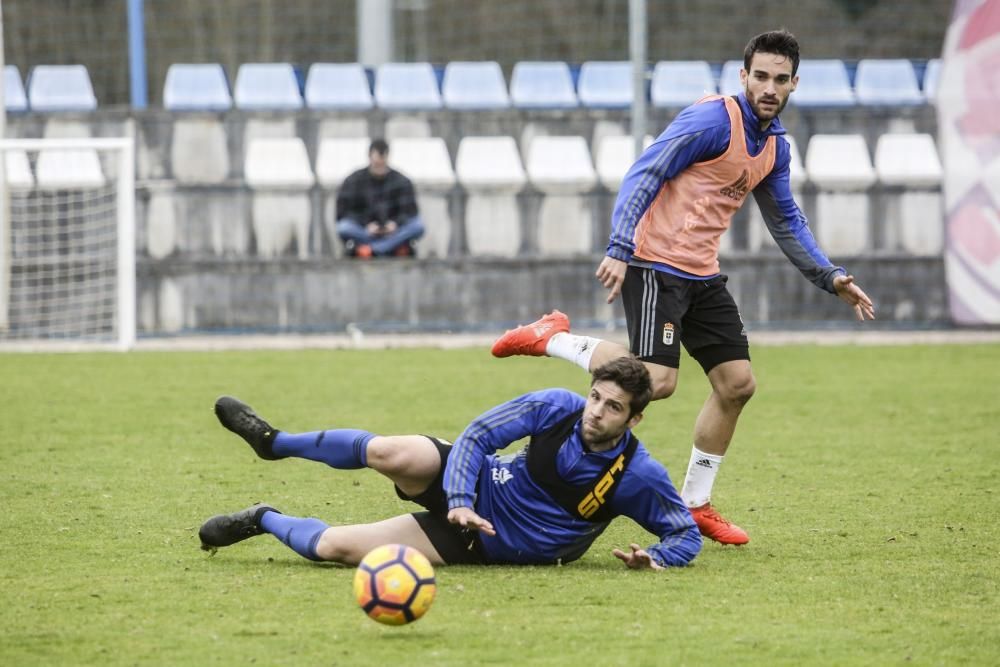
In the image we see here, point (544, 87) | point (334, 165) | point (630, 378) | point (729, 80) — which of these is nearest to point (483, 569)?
point (630, 378)

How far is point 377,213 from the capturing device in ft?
49.1

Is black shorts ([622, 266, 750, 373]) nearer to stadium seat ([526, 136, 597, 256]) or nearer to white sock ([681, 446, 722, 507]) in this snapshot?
white sock ([681, 446, 722, 507])

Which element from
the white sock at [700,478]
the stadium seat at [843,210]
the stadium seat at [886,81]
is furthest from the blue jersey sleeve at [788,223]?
the stadium seat at [886,81]

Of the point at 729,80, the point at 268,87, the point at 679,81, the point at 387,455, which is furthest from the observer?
the point at 679,81

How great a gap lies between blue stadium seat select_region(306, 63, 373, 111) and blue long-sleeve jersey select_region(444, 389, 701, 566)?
11.7 meters

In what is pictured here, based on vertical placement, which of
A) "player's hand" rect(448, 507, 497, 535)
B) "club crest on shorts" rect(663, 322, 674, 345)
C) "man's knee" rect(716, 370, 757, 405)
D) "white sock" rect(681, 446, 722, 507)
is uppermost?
"club crest on shorts" rect(663, 322, 674, 345)

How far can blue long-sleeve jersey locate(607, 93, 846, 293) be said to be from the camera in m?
5.88

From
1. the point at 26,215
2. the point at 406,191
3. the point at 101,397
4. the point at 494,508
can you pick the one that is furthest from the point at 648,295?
the point at 26,215

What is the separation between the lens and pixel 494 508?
17.7 feet

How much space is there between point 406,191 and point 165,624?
10547 millimetres

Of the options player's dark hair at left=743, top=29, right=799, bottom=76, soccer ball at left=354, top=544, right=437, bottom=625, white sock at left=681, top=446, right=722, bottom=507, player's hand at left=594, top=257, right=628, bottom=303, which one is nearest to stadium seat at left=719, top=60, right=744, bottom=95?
player's dark hair at left=743, top=29, right=799, bottom=76

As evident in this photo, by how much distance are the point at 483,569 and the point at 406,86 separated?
11955 millimetres

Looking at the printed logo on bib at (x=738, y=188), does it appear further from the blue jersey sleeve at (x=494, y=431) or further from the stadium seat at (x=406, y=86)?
the stadium seat at (x=406, y=86)

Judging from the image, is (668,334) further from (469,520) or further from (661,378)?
(469,520)
